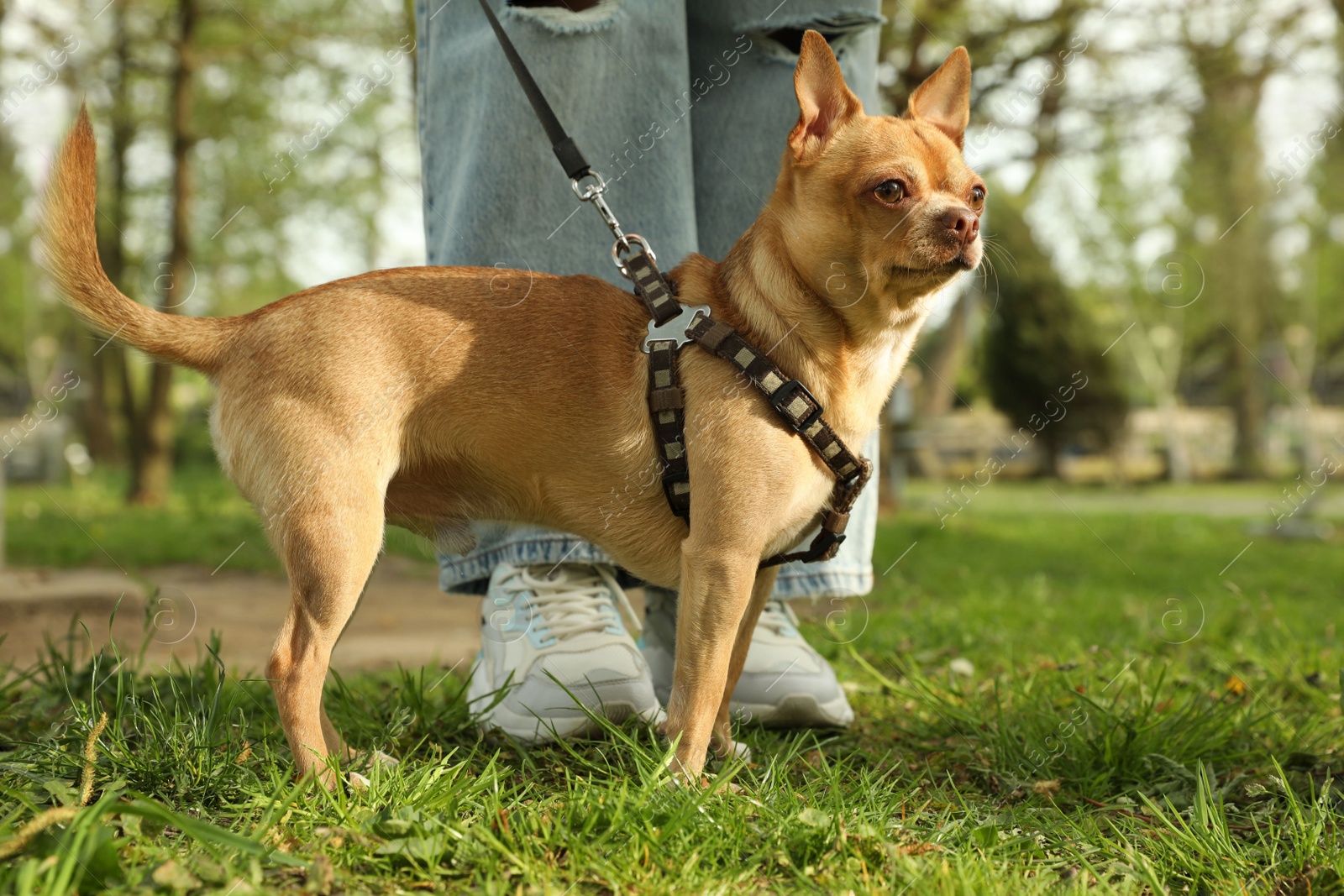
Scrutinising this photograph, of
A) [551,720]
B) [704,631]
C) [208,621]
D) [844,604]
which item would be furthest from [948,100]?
[208,621]

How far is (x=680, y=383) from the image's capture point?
2145 millimetres

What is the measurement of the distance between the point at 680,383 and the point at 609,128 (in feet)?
3.07

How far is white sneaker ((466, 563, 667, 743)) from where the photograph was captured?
240cm

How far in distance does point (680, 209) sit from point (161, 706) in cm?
183

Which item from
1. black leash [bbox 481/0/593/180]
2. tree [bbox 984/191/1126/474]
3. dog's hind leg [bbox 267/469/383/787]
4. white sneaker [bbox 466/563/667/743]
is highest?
black leash [bbox 481/0/593/180]

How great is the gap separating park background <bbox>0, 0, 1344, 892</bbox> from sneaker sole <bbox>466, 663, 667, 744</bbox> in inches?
2.1

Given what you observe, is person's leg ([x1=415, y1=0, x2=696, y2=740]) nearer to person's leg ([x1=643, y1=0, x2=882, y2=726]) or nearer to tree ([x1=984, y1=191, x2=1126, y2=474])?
person's leg ([x1=643, y1=0, x2=882, y2=726])

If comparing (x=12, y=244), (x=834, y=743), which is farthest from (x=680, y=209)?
(x=12, y=244)

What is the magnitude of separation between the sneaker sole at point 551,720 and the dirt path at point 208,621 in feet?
3.10

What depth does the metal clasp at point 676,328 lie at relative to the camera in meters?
2.18

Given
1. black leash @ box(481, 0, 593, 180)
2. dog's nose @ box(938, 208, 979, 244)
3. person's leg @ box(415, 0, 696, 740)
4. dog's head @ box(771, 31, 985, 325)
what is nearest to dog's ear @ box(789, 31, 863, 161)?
dog's head @ box(771, 31, 985, 325)

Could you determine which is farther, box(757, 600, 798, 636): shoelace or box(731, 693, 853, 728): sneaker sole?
box(757, 600, 798, 636): shoelace

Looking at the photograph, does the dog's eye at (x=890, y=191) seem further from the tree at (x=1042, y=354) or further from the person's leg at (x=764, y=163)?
the tree at (x=1042, y=354)

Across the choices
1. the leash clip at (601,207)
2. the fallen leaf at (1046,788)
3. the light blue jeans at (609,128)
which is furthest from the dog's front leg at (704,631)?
the fallen leaf at (1046,788)
